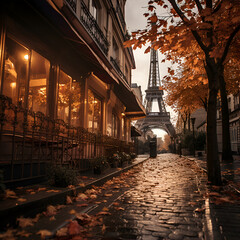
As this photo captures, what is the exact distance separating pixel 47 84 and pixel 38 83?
0.40 meters

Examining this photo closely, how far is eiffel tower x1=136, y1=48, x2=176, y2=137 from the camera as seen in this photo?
182 ft

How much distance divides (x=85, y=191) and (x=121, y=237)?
7.87 ft

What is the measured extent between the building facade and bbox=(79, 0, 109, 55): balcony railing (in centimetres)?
4

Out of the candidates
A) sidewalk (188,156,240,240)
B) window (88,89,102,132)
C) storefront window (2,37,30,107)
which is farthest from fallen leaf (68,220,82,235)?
window (88,89,102,132)

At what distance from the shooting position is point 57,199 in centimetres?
361

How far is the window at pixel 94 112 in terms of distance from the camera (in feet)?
32.9

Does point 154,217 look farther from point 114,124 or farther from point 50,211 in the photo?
point 114,124

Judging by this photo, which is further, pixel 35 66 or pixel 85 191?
pixel 35 66

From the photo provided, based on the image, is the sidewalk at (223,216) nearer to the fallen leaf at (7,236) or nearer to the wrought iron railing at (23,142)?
the fallen leaf at (7,236)

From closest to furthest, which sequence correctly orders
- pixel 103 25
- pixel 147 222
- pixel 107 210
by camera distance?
pixel 147 222, pixel 107 210, pixel 103 25

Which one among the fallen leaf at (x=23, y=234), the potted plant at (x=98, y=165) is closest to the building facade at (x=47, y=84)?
the potted plant at (x=98, y=165)

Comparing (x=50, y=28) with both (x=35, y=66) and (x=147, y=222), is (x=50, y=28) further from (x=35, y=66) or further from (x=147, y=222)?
(x=147, y=222)

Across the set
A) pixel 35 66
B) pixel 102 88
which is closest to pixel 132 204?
pixel 35 66

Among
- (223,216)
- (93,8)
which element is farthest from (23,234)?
(93,8)
